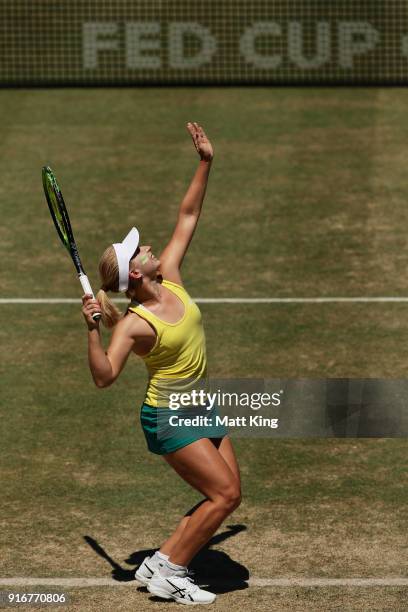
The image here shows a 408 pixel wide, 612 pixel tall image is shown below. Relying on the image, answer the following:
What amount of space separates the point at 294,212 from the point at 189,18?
905 centimetres

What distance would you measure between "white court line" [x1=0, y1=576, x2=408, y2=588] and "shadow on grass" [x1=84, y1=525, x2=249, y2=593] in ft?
0.31

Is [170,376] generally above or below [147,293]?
below

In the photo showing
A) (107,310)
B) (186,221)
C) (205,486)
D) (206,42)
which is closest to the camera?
(107,310)

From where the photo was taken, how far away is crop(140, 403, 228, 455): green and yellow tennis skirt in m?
10.1

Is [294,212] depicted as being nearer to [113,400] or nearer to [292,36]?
[113,400]

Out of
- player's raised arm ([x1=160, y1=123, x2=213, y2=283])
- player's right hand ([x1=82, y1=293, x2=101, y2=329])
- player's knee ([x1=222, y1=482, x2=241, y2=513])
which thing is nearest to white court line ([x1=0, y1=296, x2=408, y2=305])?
player's raised arm ([x1=160, y1=123, x2=213, y2=283])

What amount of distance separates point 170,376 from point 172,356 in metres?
0.14

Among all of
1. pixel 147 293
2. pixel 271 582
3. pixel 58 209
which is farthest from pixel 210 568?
pixel 58 209

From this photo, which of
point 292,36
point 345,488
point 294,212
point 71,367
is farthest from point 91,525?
point 292,36

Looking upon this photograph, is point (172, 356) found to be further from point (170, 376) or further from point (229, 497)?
point (229, 497)

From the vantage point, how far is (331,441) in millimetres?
13180

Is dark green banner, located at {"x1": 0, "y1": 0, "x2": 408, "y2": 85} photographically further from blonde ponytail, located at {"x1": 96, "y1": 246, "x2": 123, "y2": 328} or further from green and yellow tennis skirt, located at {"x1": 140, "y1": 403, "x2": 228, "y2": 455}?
green and yellow tennis skirt, located at {"x1": 140, "y1": 403, "x2": 228, "y2": 455}

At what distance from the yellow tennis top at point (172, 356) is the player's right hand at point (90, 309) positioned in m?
0.48

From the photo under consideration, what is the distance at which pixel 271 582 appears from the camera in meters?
10.5
